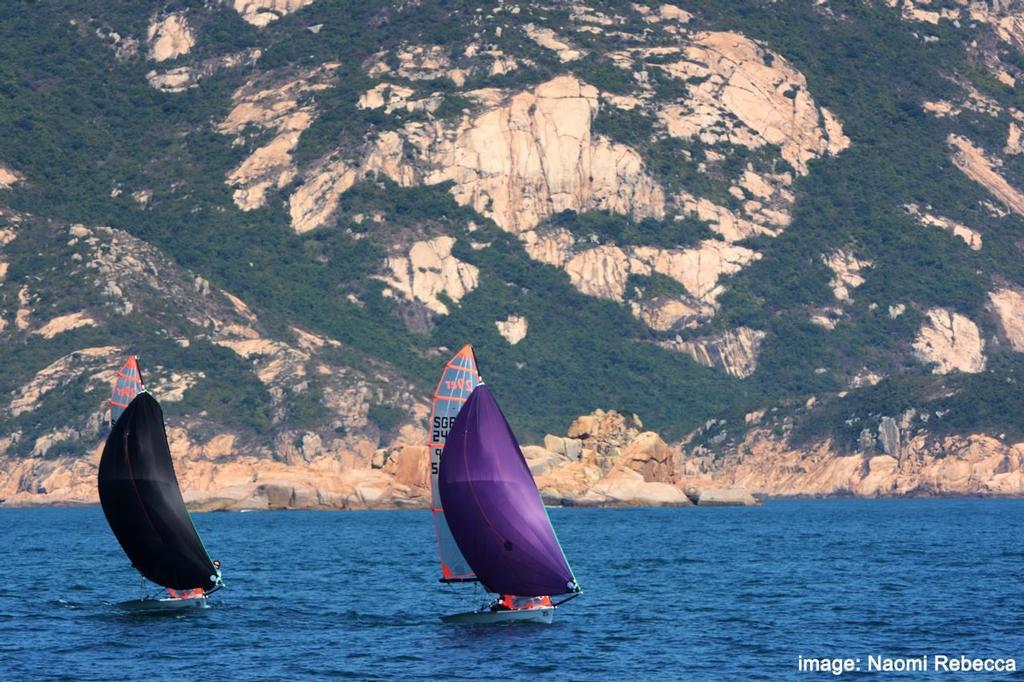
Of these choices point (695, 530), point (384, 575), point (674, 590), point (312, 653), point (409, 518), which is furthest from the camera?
point (409, 518)

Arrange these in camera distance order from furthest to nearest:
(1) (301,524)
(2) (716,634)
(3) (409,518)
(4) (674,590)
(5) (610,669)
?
(3) (409,518)
(1) (301,524)
(4) (674,590)
(2) (716,634)
(5) (610,669)

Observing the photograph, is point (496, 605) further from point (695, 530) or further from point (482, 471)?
point (695, 530)

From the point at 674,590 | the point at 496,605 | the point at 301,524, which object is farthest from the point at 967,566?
the point at 301,524

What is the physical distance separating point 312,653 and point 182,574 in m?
10.5

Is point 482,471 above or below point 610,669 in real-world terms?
above

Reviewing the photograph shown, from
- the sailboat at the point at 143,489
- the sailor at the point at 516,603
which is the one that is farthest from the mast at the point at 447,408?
the sailboat at the point at 143,489

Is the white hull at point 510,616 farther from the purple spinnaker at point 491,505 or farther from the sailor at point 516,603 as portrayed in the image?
the purple spinnaker at point 491,505

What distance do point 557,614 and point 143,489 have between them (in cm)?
1660

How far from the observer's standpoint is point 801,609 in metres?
82.7

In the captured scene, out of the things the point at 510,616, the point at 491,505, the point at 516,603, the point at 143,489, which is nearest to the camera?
the point at 491,505

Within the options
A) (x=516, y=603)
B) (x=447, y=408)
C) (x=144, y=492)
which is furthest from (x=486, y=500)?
(x=144, y=492)

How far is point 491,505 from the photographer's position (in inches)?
2692

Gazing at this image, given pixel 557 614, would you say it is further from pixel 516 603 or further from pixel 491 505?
pixel 491 505

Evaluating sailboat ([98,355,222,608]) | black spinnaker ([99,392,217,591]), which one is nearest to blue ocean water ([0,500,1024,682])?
sailboat ([98,355,222,608])
